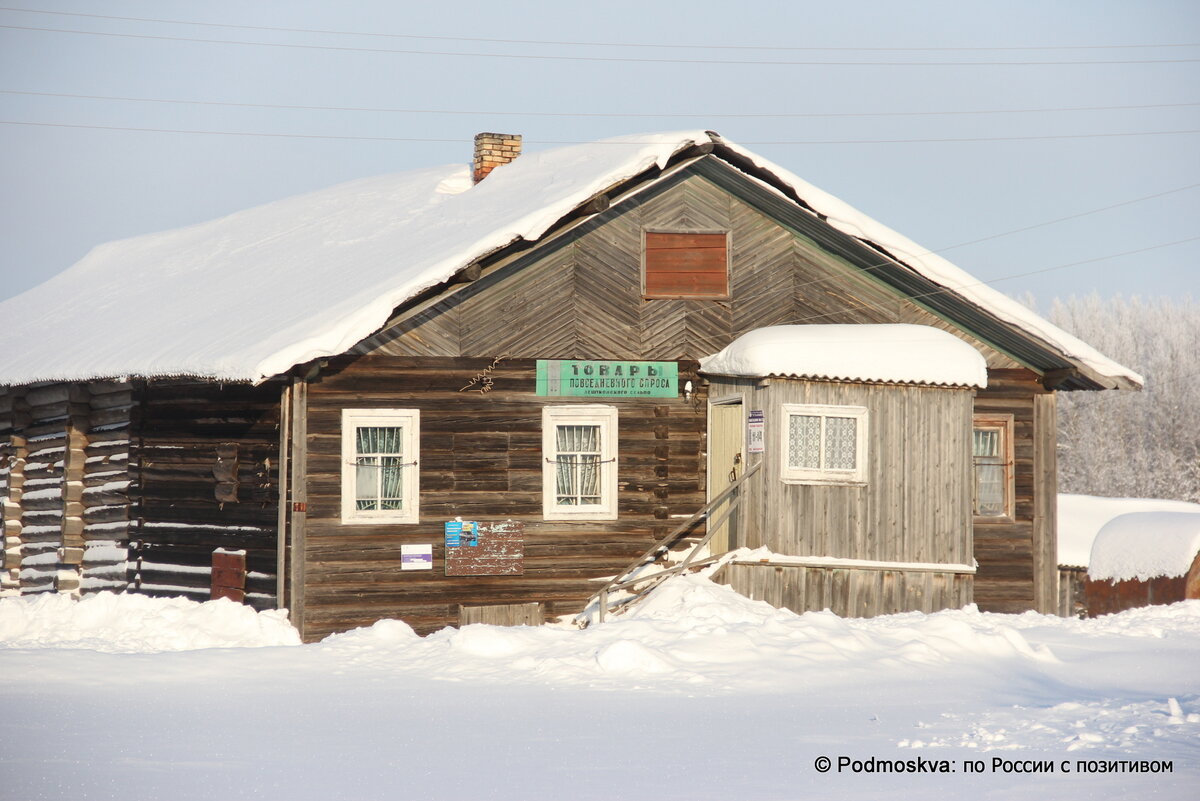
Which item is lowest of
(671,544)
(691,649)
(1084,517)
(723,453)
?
(691,649)

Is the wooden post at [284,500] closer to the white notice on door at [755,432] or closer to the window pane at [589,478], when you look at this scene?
the window pane at [589,478]

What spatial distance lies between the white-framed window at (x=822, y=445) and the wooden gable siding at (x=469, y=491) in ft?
5.11

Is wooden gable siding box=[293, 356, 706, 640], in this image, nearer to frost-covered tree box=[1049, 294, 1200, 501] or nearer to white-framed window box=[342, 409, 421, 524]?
white-framed window box=[342, 409, 421, 524]

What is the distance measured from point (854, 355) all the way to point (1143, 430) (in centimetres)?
5037

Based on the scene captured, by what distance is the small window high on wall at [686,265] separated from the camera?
17922mm

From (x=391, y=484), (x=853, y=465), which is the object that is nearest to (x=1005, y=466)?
(x=853, y=465)

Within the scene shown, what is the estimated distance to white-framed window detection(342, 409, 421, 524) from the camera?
16.5 metres

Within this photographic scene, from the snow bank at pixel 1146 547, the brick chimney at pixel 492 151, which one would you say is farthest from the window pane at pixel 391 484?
the snow bank at pixel 1146 547

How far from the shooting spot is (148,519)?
1847cm

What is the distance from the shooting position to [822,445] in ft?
55.9

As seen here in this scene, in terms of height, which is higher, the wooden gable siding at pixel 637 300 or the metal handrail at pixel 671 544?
the wooden gable siding at pixel 637 300

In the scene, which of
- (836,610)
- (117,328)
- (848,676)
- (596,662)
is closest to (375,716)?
(596,662)

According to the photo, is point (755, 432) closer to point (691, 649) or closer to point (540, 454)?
point (540, 454)

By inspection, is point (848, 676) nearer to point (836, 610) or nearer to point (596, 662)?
point (596, 662)
